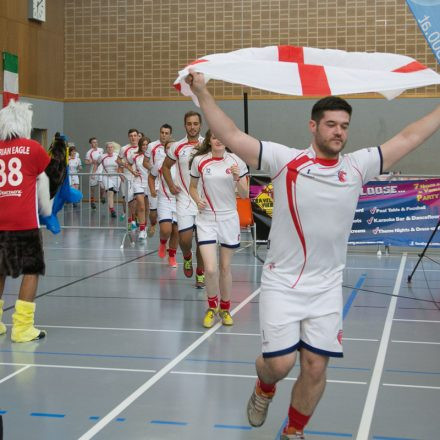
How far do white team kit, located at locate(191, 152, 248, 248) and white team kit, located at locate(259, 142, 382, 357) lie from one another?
381 cm

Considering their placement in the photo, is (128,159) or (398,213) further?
(128,159)

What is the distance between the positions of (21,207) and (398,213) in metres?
7.64

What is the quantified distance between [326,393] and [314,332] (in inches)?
60.6

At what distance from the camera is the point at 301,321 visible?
Result: 14.6 ft

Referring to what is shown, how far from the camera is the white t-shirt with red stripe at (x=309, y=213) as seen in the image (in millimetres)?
4367

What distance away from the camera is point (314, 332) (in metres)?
4.41

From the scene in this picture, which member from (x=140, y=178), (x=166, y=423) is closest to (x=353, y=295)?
(x=166, y=423)

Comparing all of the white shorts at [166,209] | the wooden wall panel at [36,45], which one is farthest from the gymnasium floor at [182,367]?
the wooden wall panel at [36,45]

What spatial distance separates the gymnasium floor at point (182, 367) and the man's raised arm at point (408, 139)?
163 cm

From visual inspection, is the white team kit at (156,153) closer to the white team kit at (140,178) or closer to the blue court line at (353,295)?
the white team kit at (140,178)

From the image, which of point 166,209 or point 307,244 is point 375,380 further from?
point 166,209

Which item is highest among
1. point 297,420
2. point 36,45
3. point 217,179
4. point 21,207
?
point 36,45

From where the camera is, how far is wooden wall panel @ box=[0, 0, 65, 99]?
2456cm

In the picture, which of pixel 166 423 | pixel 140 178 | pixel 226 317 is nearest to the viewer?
pixel 166 423
